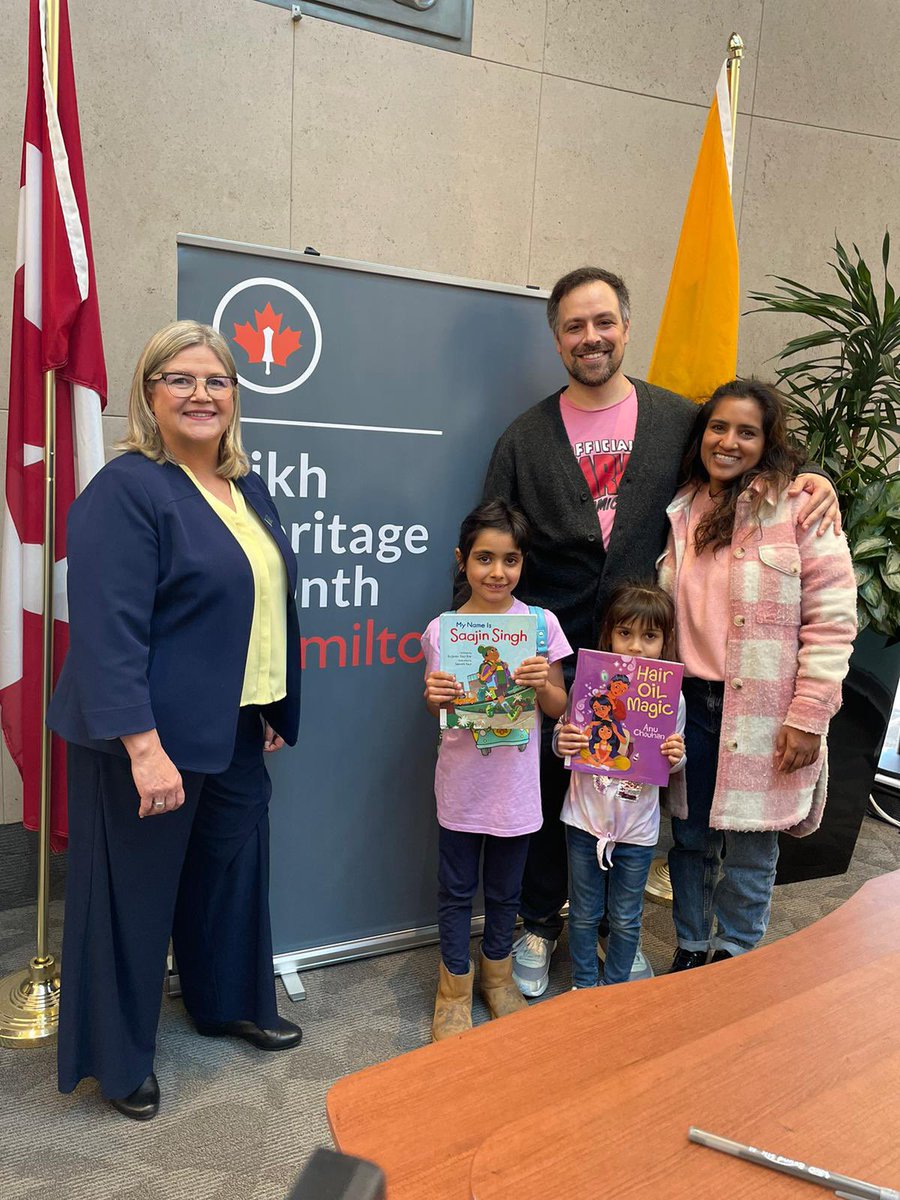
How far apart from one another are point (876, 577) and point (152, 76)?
9.93 ft

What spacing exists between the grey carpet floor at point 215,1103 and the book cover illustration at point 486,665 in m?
0.88

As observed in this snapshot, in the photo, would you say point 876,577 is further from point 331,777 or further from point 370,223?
point 370,223

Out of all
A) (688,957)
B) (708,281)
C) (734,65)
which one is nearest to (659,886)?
(688,957)

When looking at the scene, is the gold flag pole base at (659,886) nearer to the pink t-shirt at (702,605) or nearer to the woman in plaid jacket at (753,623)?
the woman in plaid jacket at (753,623)

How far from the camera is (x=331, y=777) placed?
2.58 meters

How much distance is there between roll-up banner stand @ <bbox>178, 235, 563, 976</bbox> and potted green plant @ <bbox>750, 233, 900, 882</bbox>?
4.31 feet

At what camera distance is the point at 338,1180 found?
1.74 ft

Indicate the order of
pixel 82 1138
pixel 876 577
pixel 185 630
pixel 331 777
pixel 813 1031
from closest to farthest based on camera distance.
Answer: pixel 813 1031 → pixel 185 630 → pixel 82 1138 → pixel 331 777 → pixel 876 577

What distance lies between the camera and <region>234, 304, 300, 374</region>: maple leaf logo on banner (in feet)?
7.39

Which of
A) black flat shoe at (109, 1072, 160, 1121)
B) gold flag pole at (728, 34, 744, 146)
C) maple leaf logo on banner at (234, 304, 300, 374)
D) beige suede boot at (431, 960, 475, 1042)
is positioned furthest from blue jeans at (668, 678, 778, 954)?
gold flag pole at (728, 34, 744, 146)

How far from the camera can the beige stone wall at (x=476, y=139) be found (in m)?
2.96

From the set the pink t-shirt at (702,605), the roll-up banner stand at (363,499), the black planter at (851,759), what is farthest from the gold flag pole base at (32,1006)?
the black planter at (851,759)

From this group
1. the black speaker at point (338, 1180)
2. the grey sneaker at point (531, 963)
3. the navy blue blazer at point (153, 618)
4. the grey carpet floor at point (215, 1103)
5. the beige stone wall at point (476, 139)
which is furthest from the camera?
the beige stone wall at point (476, 139)

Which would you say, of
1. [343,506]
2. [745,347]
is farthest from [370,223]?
[745,347]
